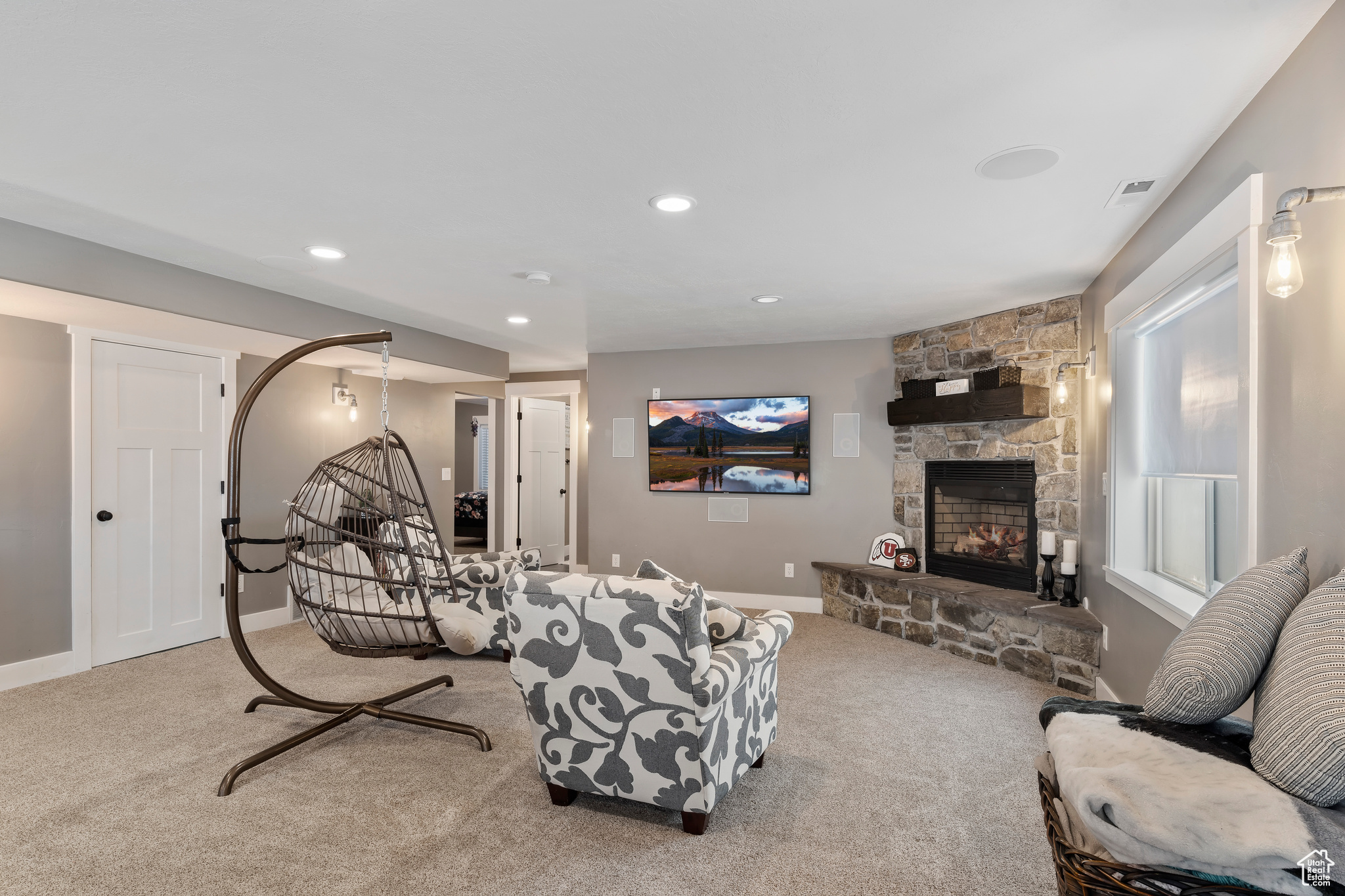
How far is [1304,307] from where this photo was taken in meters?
1.75

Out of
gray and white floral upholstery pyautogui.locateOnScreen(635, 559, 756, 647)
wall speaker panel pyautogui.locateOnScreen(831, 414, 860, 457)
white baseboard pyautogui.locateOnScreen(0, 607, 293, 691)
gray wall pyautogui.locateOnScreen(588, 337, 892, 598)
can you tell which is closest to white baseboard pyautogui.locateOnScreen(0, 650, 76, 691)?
white baseboard pyautogui.locateOnScreen(0, 607, 293, 691)

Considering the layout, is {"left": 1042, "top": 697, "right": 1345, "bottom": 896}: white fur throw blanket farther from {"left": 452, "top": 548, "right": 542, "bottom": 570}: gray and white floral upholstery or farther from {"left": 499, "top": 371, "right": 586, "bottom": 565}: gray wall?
{"left": 499, "top": 371, "right": 586, "bottom": 565}: gray wall

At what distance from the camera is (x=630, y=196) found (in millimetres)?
2703

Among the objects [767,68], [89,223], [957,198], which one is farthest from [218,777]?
[957,198]

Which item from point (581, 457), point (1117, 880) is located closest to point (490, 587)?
point (581, 457)

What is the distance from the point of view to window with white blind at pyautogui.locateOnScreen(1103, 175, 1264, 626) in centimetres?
202

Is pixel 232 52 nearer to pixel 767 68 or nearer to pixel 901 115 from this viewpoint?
pixel 767 68

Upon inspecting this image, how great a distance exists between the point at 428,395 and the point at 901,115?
573 cm

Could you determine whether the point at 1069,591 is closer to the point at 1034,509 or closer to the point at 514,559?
the point at 1034,509

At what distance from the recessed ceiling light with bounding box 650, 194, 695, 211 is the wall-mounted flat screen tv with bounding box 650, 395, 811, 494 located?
317 cm

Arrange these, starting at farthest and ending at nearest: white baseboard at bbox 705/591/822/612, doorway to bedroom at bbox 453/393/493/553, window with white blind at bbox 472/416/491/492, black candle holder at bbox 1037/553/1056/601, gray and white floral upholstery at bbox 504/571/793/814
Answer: window with white blind at bbox 472/416/491/492 < doorway to bedroom at bbox 453/393/493/553 < white baseboard at bbox 705/591/822/612 < black candle holder at bbox 1037/553/1056/601 < gray and white floral upholstery at bbox 504/571/793/814

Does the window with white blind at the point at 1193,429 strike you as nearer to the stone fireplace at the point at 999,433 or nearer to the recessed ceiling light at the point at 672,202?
the stone fireplace at the point at 999,433

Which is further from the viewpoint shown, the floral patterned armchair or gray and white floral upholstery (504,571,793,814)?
the floral patterned armchair

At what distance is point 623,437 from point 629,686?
166 inches
